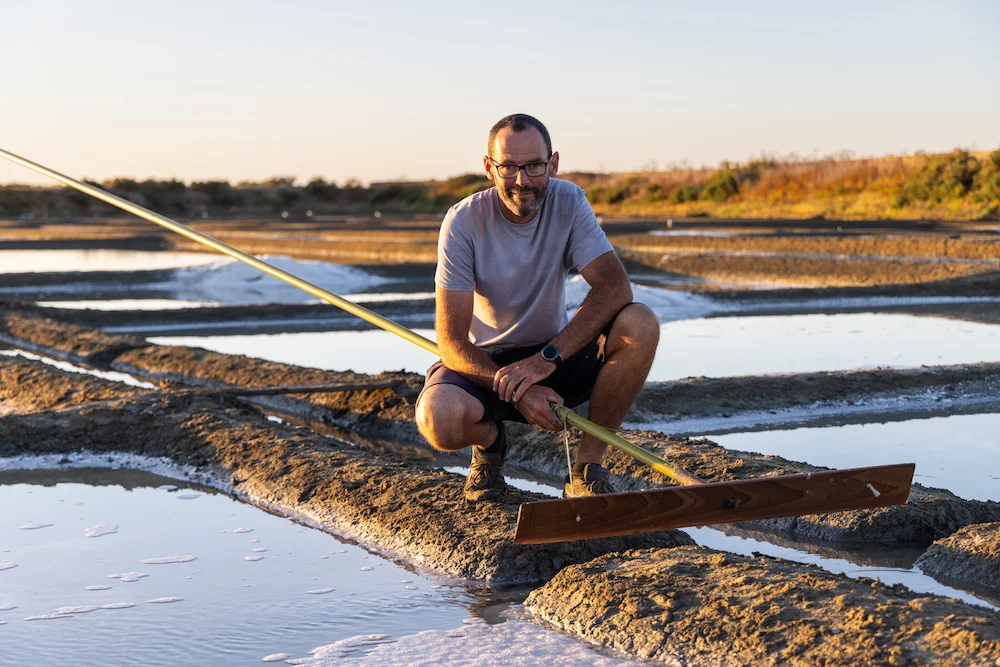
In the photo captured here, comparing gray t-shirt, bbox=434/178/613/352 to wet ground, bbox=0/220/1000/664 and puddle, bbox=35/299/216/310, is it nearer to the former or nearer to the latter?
wet ground, bbox=0/220/1000/664

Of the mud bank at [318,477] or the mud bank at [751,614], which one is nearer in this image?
the mud bank at [751,614]

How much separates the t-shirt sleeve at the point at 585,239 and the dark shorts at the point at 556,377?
19 cm

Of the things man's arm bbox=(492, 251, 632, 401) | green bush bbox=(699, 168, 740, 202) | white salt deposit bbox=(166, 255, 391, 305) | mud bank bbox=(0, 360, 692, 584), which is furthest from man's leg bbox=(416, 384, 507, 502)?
green bush bbox=(699, 168, 740, 202)

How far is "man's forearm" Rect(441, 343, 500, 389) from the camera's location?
3354mm

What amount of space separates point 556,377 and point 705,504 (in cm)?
69

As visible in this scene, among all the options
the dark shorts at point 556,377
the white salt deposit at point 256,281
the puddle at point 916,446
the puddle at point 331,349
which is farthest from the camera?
the white salt deposit at point 256,281

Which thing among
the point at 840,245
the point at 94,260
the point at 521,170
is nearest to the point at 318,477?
the point at 521,170

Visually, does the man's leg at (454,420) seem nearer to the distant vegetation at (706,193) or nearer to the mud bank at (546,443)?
the mud bank at (546,443)

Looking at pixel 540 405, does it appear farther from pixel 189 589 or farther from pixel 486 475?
pixel 189 589

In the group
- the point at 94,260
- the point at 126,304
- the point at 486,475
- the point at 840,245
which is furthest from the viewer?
the point at 94,260

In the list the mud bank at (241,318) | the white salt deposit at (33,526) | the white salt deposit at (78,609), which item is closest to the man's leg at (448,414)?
the white salt deposit at (78,609)

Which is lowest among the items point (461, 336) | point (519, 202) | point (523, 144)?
point (461, 336)

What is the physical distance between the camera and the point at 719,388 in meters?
6.17

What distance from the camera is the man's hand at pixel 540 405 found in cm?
323
